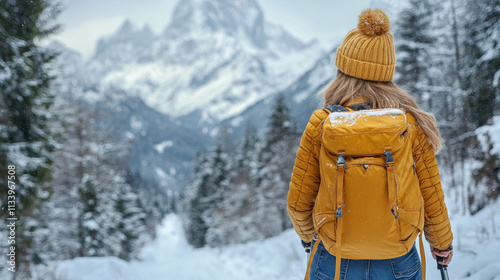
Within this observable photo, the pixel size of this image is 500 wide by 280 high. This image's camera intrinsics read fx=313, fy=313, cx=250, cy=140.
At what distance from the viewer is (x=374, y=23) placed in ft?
6.49

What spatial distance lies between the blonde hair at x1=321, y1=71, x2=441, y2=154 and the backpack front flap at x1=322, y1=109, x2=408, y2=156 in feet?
0.96

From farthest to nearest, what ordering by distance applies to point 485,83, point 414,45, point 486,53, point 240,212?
point 240,212 < point 414,45 < point 485,83 < point 486,53

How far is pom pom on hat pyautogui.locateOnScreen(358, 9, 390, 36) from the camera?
6.47ft

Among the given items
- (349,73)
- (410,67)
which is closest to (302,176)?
(349,73)

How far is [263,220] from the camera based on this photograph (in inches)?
990

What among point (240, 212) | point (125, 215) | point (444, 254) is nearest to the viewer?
point (444, 254)

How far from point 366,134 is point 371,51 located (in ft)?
2.04

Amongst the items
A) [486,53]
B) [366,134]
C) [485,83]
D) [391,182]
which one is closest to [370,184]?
[391,182]

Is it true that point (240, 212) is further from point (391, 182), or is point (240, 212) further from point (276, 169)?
point (391, 182)

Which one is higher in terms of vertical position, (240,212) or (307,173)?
(307,173)

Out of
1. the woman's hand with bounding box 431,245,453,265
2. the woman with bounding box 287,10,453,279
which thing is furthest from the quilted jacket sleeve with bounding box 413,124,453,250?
the woman's hand with bounding box 431,245,453,265

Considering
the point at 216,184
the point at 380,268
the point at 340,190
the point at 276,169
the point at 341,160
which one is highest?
the point at 276,169

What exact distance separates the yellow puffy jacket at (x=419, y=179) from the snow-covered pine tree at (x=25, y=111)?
744cm

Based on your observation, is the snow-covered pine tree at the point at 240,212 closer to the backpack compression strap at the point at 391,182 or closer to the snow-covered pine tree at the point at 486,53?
the snow-covered pine tree at the point at 486,53
